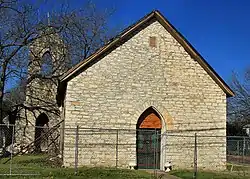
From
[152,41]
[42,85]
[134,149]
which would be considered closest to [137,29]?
[152,41]

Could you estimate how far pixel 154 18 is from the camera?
22.7 m

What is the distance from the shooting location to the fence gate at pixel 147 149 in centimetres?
2178

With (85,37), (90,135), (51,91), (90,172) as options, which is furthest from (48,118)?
(90,172)

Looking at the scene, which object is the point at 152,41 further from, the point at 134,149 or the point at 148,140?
the point at 134,149

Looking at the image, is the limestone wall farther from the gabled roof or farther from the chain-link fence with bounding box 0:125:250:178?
the gabled roof

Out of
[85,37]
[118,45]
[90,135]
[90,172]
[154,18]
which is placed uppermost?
[85,37]

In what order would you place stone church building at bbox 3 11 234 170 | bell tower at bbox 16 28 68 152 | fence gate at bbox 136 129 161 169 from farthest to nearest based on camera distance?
bell tower at bbox 16 28 68 152, fence gate at bbox 136 129 161 169, stone church building at bbox 3 11 234 170

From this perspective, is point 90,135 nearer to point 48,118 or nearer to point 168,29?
point 168,29

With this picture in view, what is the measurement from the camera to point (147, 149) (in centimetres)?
2206

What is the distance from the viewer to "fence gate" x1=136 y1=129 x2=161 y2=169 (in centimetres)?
2178

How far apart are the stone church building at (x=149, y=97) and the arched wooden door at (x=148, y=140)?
6 cm

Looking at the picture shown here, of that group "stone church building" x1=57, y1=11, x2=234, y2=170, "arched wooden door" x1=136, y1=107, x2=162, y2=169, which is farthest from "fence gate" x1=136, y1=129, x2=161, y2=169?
"stone church building" x1=57, y1=11, x2=234, y2=170

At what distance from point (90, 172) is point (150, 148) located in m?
5.35

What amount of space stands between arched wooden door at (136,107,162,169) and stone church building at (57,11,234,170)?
0.19 feet
